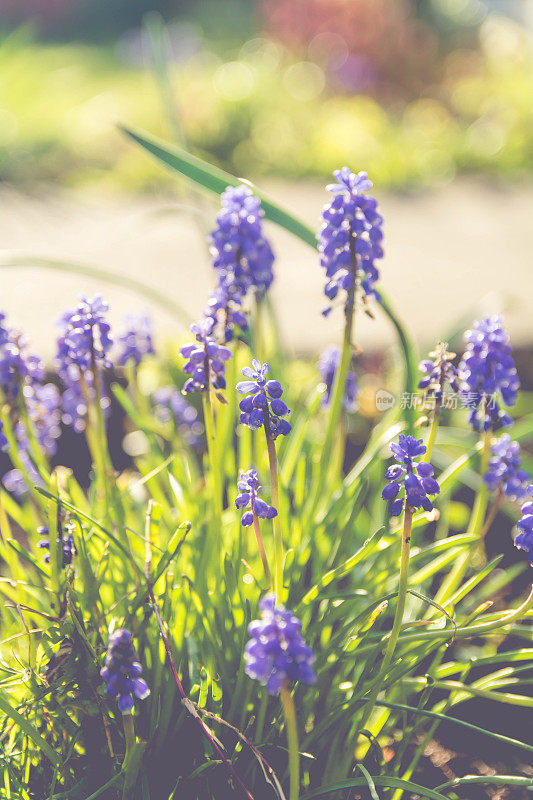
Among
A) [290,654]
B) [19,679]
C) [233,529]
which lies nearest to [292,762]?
[290,654]

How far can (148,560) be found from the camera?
1930 millimetres

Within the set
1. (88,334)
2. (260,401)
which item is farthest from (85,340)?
(260,401)

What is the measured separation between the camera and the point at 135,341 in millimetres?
2535

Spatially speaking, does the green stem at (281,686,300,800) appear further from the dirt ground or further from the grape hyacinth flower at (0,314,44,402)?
the dirt ground

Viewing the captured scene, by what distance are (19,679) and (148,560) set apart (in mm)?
418

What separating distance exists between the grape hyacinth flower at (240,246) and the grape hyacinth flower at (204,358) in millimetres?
243

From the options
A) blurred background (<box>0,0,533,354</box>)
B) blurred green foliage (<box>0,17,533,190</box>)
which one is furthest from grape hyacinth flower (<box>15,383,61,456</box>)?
blurred green foliage (<box>0,17,533,190</box>)

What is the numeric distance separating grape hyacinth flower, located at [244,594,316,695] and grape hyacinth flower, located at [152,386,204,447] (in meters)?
1.54

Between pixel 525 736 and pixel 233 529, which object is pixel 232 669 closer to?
pixel 233 529

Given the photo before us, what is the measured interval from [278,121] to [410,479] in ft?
28.0

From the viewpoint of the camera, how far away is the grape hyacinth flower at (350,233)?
6.19 ft

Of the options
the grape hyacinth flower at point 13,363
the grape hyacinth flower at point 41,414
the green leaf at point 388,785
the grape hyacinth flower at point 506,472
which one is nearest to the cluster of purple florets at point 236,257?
the grape hyacinth flower at point 13,363

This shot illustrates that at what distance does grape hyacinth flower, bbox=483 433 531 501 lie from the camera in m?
2.22

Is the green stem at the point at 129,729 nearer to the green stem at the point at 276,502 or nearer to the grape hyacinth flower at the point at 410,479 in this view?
the green stem at the point at 276,502
